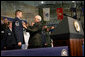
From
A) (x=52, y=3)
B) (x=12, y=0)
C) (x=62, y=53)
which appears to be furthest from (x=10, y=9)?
(x=62, y=53)

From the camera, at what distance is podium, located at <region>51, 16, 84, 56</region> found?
Answer: 3395 mm

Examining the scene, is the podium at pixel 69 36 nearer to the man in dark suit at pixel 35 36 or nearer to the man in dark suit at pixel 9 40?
the man in dark suit at pixel 35 36

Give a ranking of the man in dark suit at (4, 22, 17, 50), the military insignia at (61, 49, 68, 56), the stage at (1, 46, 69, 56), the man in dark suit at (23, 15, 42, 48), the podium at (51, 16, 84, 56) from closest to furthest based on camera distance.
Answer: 1. the stage at (1, 46, 69, 56)
2. the military insignia at (61, 49, 68, 56)
3. the podium at (51, 16, 84, 56)
4. the man in dark suit at (23, 15, 42, 48)
5. the man in dark suit at (4, 22, 17, 50)

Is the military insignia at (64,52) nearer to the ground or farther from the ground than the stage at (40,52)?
nearer to the ground

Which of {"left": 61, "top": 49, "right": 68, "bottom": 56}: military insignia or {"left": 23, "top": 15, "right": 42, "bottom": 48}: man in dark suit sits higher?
{"left": 23, "top": 15, "right": 42, "bottom": 48}: man in dark suit

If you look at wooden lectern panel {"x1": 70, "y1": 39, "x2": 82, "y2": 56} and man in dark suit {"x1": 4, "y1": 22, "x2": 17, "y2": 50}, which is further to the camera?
man in dark suit {"x1": 4, "y1": 22, "x2": 17, "y2": 50}

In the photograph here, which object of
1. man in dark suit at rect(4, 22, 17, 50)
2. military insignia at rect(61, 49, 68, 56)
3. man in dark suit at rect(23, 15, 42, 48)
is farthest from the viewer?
man in dark suit at rect(4, 22, 17, 50)

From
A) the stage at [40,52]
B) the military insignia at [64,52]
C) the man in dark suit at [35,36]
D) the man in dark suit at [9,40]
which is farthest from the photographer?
the man in dark suit at [9,40]

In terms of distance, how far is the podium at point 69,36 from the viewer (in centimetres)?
339

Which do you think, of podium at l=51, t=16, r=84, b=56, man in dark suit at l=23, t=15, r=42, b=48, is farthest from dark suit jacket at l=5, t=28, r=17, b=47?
podium at l=51, t=16, r=84, b=56

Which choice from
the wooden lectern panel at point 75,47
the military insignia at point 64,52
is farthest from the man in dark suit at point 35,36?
the wooden lectern panel at point 75,47

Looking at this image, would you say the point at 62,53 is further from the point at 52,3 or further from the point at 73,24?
the point at 52,3

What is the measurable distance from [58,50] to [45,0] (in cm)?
1100

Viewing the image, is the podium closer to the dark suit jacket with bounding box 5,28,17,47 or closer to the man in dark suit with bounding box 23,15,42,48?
the man in dark suit with bounding box 23,15,42,48
